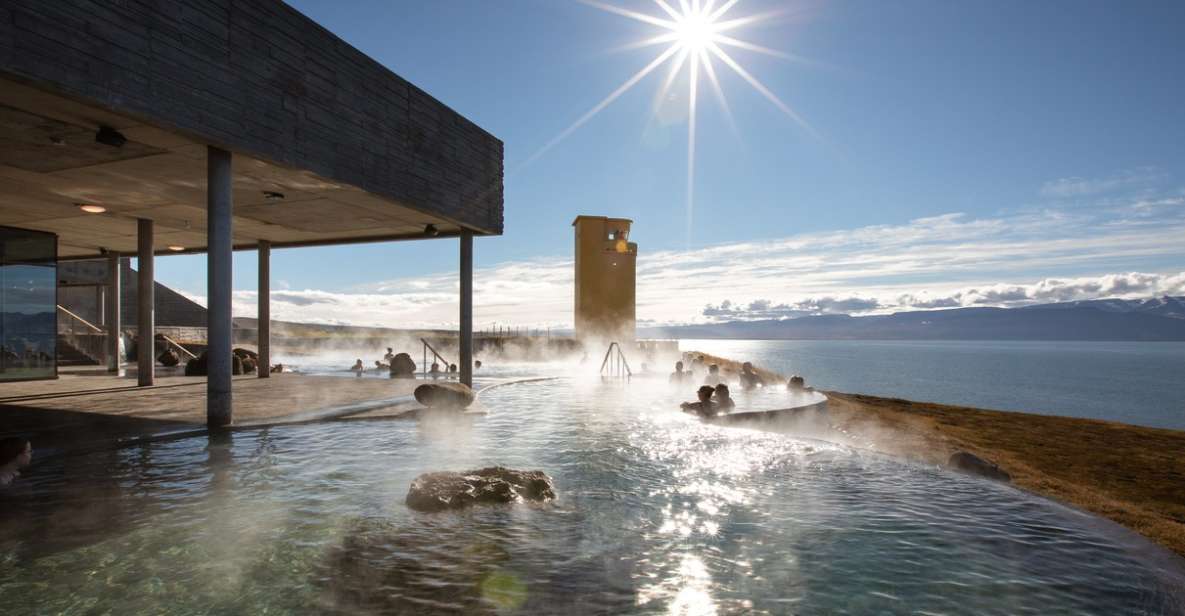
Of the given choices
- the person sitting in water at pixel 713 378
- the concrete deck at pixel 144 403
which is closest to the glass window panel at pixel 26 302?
the concrete deck at pixel 144 403

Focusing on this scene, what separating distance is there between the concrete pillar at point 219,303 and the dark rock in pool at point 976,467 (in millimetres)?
10595

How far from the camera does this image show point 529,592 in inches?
147

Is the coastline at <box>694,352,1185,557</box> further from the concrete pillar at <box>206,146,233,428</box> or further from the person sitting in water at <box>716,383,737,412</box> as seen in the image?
the concrete pillar at <box>206,146,233,428</box>

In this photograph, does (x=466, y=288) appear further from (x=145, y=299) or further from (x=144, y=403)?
(x=145, y=299)

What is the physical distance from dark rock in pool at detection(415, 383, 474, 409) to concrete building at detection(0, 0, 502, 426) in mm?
3214

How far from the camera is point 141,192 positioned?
10.9 m

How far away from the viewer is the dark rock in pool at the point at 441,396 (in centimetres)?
1086

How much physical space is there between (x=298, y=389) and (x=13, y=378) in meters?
7.34

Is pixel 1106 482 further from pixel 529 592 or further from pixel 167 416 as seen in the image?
pixel 167 416

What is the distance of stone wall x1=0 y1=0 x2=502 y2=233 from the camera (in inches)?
239

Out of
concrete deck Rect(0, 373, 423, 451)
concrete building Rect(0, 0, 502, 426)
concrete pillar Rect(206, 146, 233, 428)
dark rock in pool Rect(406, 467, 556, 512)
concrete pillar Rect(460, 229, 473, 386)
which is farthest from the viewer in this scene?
concrete pillar Rect(460, 229, 473, 386)

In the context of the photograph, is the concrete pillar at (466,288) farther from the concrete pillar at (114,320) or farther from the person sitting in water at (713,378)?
the concrete pillar at (114,320)

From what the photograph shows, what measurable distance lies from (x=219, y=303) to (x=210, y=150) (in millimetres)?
2208

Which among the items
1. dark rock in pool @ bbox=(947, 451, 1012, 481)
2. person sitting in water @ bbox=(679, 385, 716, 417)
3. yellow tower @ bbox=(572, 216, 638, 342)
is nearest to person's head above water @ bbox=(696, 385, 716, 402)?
person sitting in water @ bbox=(679, 385, 716, 417)
